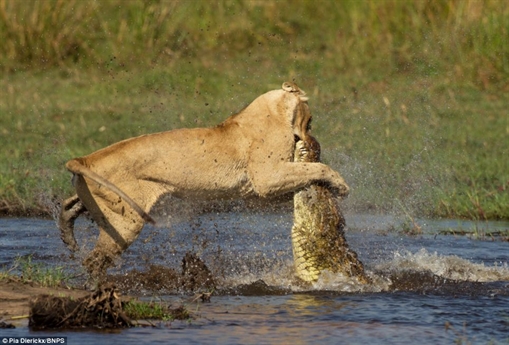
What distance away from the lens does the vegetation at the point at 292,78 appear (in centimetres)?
955

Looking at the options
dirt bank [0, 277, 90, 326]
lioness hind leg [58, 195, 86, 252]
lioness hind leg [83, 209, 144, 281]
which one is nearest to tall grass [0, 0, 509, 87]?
lioness hind leg [58, 195, 86, 252]

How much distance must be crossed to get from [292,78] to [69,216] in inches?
233

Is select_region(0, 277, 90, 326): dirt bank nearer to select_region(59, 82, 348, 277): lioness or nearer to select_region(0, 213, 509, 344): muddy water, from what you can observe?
select_region(0, 213, 509, 344): muddy water

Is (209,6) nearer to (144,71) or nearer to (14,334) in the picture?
(144,71)

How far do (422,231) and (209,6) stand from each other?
5.81 metres

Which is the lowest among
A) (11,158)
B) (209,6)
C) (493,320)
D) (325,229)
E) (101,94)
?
(493,320)

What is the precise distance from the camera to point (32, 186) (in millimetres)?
9039

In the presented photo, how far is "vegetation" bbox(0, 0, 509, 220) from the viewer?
9.55 metres

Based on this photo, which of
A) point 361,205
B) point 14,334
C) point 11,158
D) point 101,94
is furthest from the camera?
point 101,94

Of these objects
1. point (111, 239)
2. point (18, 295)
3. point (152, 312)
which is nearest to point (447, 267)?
point (111, 239)

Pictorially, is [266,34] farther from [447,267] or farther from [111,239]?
[111,239]

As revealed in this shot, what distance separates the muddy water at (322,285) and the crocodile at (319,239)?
81 mm

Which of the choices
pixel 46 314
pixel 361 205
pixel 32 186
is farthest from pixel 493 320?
pixel 32 186

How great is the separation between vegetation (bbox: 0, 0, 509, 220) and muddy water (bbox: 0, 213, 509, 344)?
85cm
